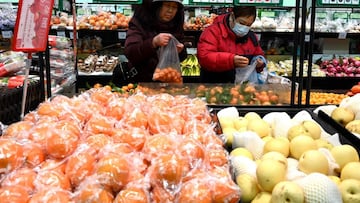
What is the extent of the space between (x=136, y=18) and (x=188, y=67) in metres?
2.27

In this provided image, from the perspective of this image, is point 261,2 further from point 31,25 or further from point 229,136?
point 31,25

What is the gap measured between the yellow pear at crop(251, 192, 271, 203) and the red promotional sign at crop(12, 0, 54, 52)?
3.74 ft

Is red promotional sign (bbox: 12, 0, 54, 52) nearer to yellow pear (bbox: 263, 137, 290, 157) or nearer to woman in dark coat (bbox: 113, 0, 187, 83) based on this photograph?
yellow pear (bbox: 263, 137, 290, 157)

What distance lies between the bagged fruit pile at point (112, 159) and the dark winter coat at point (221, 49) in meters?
1.97

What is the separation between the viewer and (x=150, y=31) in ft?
11.5

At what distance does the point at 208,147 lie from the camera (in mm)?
1423

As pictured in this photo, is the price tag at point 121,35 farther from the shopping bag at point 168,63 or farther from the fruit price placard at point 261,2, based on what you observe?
the fruit price placard at point 261,2

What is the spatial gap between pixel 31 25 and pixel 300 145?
3.99 ft

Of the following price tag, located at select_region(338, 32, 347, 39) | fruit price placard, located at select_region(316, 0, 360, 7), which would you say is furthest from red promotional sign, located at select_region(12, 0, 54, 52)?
price tag, located at select_region(338, 32, 347, 39)

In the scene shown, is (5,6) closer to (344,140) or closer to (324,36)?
(324,36)

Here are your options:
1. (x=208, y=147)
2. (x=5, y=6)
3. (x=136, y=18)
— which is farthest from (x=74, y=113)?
(x=5, y=6)

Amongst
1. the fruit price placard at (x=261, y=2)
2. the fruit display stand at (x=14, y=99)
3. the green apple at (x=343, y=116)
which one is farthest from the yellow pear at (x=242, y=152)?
the fruit price placard at (x=261, y=2)

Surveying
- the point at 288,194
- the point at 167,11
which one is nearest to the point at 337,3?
the point at 167,11

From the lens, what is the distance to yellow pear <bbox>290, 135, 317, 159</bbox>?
60.0 inches
